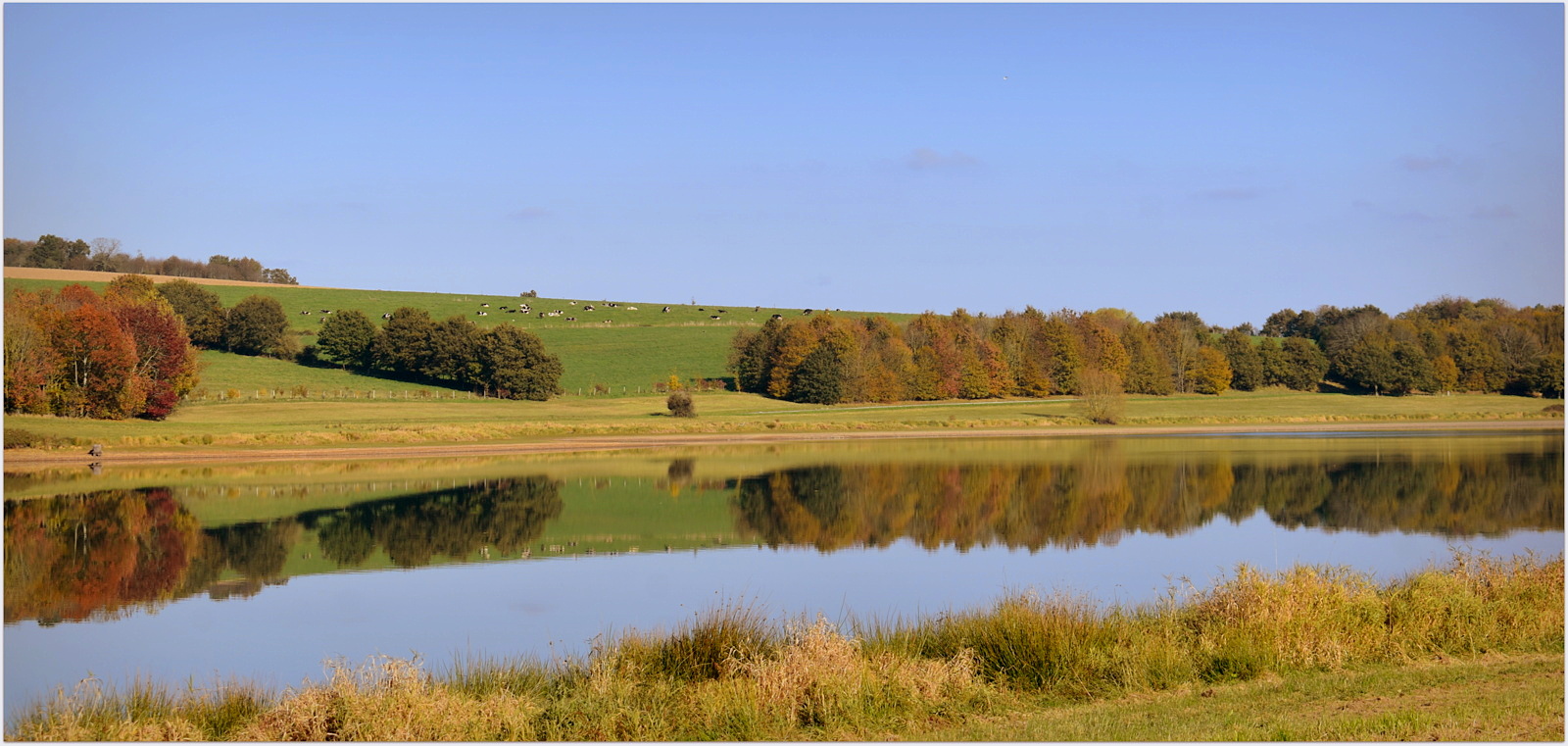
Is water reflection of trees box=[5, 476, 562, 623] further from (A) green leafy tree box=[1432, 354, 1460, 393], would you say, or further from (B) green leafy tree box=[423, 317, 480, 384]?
(A) green leafy tree box=[1432, 354, 1460, 393]

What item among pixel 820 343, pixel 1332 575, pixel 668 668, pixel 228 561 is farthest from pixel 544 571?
pixel 820 343

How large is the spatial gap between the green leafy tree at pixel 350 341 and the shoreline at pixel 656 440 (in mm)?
41809

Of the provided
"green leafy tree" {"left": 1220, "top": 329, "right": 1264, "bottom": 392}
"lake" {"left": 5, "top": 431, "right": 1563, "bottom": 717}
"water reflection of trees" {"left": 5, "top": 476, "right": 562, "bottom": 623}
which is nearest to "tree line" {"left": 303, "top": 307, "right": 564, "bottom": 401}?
"lake" {"left": 5, "top": 431, "right": 1563, "bottom": 717}

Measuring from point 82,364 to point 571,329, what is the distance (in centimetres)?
5905

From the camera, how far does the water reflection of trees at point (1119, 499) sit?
24719 millimetres

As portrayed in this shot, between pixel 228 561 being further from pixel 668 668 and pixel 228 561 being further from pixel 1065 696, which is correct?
pixel 1065 696

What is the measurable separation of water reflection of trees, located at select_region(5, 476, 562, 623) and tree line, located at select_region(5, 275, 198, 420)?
24105 millimetres

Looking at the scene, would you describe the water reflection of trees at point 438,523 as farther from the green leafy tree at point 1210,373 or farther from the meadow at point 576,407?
the green leafy tree at point 1210,373

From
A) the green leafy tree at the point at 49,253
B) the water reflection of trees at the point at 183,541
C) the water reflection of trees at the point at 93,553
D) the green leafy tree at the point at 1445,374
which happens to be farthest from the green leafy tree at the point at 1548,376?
the green leafy tree at the point at 49,253

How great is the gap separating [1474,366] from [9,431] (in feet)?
342

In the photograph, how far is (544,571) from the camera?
65.9 ft

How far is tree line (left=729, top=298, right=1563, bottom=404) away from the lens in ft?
286

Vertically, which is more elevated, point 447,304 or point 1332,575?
point 447,304

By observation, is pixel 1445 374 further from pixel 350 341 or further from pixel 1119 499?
pixel 350 341
